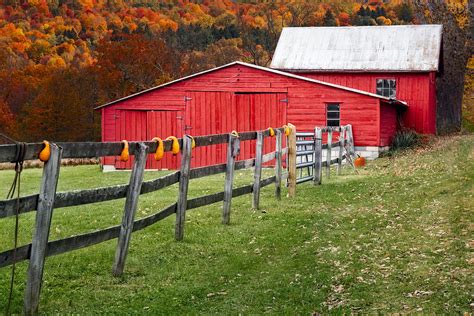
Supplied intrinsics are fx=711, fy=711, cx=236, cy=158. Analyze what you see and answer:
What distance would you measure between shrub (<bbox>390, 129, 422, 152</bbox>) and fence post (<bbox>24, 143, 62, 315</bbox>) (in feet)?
89.2

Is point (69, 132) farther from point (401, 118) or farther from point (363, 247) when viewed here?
point (363, 247)

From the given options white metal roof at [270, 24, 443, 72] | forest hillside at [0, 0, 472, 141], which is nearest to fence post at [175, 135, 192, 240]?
white metal roof at [270, 24, 443, 72]

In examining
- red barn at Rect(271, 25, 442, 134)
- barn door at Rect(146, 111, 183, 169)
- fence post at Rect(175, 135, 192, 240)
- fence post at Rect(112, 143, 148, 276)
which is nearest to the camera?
fence post at Rect(112, 143, 148, 276)

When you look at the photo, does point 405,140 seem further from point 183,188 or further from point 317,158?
point 183,188

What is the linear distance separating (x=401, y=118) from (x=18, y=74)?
49647 mm

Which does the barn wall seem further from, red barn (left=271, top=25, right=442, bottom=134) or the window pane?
the window pane

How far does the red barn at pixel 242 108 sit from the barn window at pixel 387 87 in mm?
6317

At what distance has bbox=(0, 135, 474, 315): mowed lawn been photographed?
721cm

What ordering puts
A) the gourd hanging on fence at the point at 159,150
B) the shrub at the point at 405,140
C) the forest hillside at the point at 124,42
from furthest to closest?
the forest hillside at the point at 124,42
the shrub at the point at 405,140
the gourd hanging on fence at the point at 159,150

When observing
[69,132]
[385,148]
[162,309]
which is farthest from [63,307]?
[69,132]

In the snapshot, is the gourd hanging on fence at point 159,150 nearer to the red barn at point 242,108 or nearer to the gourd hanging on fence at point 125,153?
the gourd hanging on fence at point 125,153

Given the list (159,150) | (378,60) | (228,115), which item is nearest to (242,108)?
(228,115)

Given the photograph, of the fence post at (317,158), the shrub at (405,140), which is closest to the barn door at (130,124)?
the shrub at (405,140)

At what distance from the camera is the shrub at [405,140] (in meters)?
33.1
